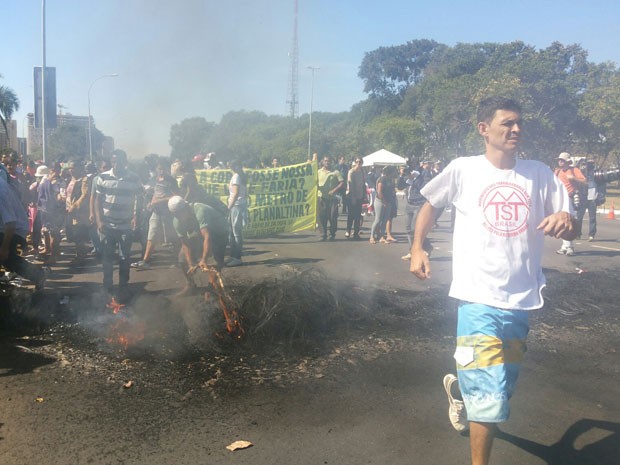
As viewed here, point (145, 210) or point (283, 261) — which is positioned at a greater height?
point (145, 210)

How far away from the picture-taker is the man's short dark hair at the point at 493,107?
3066mm

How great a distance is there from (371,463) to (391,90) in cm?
6291

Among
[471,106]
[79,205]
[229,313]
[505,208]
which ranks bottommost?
[229,313]

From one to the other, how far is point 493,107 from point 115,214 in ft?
16.6

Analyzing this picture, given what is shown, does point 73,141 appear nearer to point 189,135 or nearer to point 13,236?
point 189,135

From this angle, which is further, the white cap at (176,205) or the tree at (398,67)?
the tree at (398,67)

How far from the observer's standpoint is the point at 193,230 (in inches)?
284

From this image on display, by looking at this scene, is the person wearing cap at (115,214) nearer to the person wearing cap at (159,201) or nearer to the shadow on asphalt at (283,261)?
the person wearing cap at (159,201)

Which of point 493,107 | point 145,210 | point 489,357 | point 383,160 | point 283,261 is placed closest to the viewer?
point 489,357

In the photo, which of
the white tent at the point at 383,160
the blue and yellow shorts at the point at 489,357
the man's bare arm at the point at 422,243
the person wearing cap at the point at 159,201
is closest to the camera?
the blue and yellow shorts at the point at 489,357

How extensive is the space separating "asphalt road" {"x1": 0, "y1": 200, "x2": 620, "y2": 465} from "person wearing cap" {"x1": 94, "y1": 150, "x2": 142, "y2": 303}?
1.80m

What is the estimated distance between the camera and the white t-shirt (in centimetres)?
286

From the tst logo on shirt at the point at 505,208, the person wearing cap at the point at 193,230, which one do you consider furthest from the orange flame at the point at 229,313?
the tst logo on shirt at the point at 505,208

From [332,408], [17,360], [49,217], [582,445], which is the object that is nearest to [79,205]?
[49,217]
